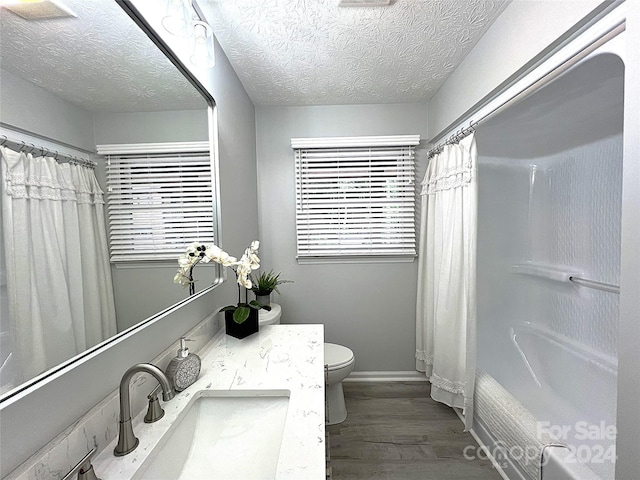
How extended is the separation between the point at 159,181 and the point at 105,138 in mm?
235

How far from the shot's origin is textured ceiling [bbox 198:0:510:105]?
4.41 ft

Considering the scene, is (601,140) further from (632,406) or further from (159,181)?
(159,181)

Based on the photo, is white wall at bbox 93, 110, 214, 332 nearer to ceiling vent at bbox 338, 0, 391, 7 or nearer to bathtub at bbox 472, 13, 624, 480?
ceiling vent at bbox 338, 0, 391, 7

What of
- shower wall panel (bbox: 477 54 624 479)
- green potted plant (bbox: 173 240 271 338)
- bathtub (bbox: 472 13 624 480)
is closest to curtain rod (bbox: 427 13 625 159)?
bathtub (bbox: 472 13 624 480)

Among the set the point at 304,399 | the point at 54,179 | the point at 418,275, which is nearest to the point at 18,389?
the point at 54,179

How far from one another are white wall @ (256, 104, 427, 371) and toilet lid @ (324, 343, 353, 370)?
1.25 ft

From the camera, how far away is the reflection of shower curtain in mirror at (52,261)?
1.74 feet

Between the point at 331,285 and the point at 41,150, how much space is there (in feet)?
6.84

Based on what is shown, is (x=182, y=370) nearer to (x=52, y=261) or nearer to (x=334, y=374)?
(x=52, y=261)

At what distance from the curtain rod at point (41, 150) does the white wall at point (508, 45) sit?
5.02 feet

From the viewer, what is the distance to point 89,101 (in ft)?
2.38

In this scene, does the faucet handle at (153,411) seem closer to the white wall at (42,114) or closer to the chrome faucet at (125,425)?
the chrome faucet at (125,425)

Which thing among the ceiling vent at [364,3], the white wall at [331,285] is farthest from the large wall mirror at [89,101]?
the white wall at [331,285]

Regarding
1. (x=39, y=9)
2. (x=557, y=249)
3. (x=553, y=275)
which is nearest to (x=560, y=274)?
(x=553, y=275)
